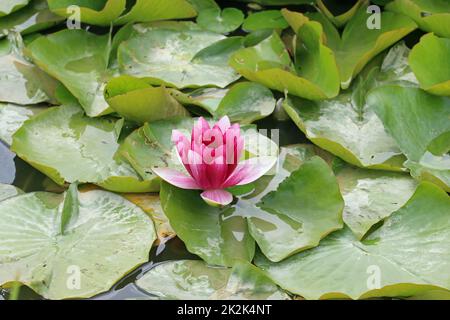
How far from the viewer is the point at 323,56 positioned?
1892 mm

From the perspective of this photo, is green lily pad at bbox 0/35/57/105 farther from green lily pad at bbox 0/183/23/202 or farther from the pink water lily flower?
the pink water lily flower

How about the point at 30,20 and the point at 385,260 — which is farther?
the point at 30,20

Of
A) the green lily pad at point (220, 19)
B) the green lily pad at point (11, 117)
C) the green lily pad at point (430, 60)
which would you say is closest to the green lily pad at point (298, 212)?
the green lily pad at point (430, 60)

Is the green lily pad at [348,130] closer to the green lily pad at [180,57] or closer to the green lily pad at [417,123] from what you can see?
the green lily pad at [417,123]

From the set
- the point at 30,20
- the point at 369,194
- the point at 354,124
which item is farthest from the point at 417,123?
the point at 30,20

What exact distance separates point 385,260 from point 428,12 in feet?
3.36

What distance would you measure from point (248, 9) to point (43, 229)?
1143 mm

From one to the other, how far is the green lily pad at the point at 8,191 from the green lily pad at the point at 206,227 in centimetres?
37

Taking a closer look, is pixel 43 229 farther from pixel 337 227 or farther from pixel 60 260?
pixel 337 227

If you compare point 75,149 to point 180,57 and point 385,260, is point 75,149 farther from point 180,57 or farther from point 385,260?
point 385,260

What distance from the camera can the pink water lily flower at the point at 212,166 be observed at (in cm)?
153

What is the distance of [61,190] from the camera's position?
165cm

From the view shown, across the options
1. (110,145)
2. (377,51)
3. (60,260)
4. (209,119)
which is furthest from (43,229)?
(377,51)

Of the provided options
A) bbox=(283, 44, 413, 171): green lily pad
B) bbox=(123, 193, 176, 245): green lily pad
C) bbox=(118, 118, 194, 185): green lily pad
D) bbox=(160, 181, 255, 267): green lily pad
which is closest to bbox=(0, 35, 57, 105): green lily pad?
bbox=(118, 118, 194, 185): green lily pad
